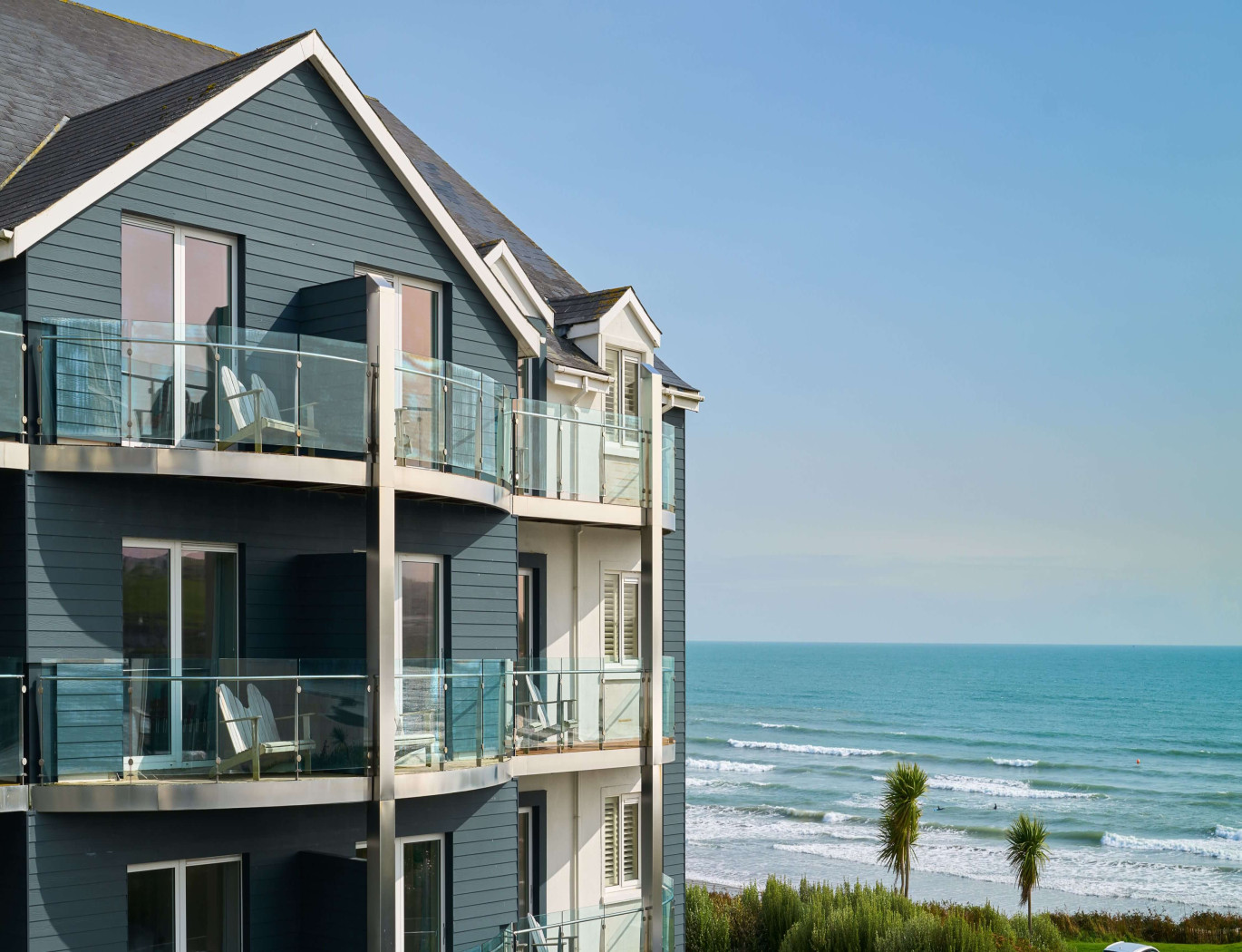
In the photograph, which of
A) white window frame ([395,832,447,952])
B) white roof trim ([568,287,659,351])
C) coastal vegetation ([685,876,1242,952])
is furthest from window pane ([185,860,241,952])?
coastal vegetation ([685,876,1242,952])

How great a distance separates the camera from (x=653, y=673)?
17.5m

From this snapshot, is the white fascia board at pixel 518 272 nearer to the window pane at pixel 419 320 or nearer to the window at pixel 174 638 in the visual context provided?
the window pane at pixel 419 320

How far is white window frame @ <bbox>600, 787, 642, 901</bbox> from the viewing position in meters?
19.7

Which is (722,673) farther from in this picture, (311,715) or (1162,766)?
(311,715)

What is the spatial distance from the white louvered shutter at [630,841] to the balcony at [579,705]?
280 cm

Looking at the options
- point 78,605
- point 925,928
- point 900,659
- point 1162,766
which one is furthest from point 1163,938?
point 900,659

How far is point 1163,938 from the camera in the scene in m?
32.9

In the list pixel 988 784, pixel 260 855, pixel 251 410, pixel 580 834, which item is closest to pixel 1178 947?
pixel 580 834

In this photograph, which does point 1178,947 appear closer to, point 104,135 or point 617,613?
point 617,613

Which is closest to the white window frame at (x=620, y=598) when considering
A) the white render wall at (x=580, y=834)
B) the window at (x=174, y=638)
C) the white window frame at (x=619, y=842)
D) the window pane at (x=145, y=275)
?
the white render wall at (x=580, y=834)

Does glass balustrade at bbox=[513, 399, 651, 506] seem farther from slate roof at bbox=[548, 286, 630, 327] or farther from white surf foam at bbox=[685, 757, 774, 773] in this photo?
white surf foam at bbox=[685, 757, 774, 773]

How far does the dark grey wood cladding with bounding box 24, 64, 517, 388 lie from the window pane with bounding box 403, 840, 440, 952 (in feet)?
18.2

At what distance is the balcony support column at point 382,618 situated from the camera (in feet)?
42.9

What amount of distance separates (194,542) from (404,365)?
2.70 metres
